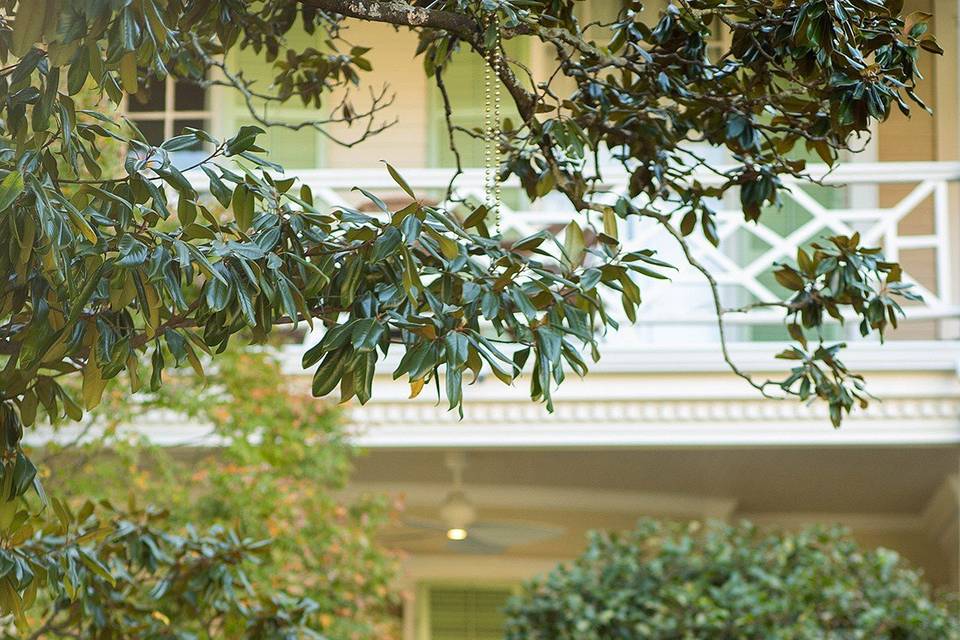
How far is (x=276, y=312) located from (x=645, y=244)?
19.3 feet

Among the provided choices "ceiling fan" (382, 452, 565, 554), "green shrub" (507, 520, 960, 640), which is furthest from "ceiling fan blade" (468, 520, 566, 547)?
"green shrub" (507, 520, 960, 640)

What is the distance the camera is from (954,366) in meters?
6.85

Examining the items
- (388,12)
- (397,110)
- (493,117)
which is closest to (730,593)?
(397,110)

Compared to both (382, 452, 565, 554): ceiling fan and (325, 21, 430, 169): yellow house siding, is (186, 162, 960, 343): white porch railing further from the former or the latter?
(382, 452, 565, 554): ceiling fan

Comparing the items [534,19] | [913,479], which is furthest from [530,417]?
[534,19]

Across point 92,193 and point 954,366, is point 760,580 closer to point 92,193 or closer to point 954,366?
point 954,366

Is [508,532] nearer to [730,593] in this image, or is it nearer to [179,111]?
[730,593]

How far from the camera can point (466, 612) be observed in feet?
32.4

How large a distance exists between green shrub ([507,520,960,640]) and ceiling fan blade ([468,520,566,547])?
68 cm

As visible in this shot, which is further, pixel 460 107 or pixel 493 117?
pixel 460 107

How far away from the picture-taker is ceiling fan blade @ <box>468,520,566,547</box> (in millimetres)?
7809

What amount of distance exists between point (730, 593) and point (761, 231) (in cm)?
187

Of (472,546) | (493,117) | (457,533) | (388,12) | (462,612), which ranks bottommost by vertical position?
(462,612)

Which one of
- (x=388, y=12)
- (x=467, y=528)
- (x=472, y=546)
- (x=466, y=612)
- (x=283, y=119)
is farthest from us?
(x=466, y=612)
